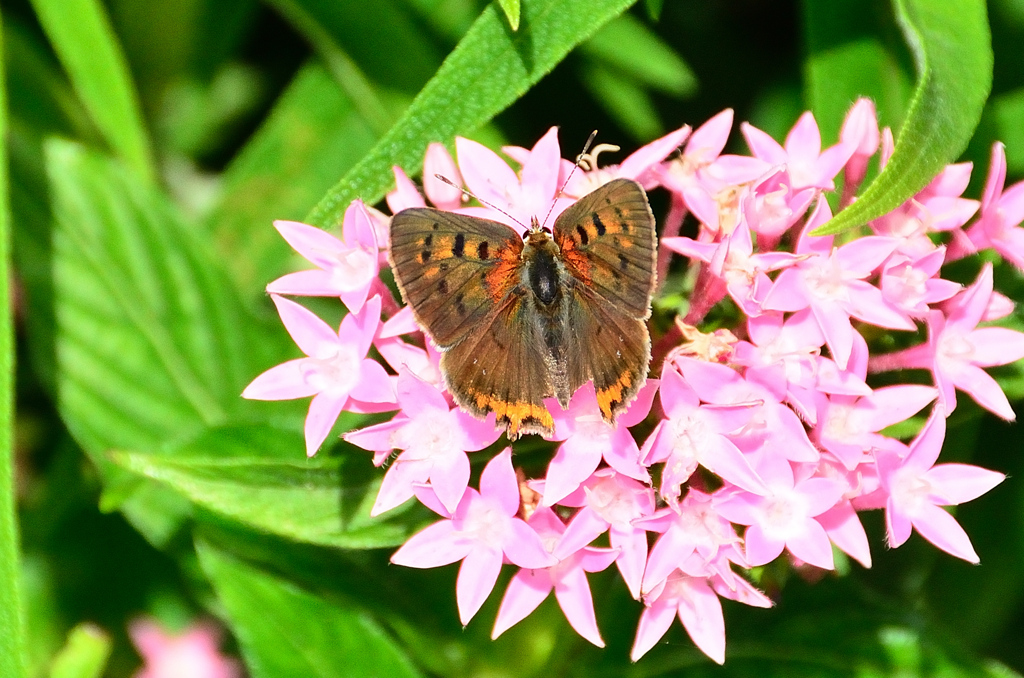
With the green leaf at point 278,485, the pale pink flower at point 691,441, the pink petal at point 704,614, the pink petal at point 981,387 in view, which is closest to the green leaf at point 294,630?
the green leaf at point 278,485

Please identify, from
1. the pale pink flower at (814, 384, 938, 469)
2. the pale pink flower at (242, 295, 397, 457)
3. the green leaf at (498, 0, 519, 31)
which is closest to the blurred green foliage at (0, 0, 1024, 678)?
the green leaf at (498, 0, 519, 31)

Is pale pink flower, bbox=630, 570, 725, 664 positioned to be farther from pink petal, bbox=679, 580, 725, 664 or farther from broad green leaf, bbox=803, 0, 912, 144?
broad green leaf, bbox=803, 0, 912, 144

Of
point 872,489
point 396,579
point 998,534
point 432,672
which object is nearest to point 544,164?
point 872,489

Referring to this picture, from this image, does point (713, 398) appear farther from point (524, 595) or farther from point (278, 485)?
point (278, 485)

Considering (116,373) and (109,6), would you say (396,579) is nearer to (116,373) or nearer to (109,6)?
(116,373)

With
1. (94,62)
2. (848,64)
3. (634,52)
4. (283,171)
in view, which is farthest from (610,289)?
(283,171)

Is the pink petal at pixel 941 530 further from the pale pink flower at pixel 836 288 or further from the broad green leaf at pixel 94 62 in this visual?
the broad green leaf at pixel 94 62

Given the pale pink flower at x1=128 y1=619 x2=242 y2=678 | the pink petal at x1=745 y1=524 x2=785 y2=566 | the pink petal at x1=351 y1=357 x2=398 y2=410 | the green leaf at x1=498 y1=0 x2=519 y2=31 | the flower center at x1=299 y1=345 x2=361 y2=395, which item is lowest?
the pale pink flower at x1=128 y1=619 x2=242 y2=678
